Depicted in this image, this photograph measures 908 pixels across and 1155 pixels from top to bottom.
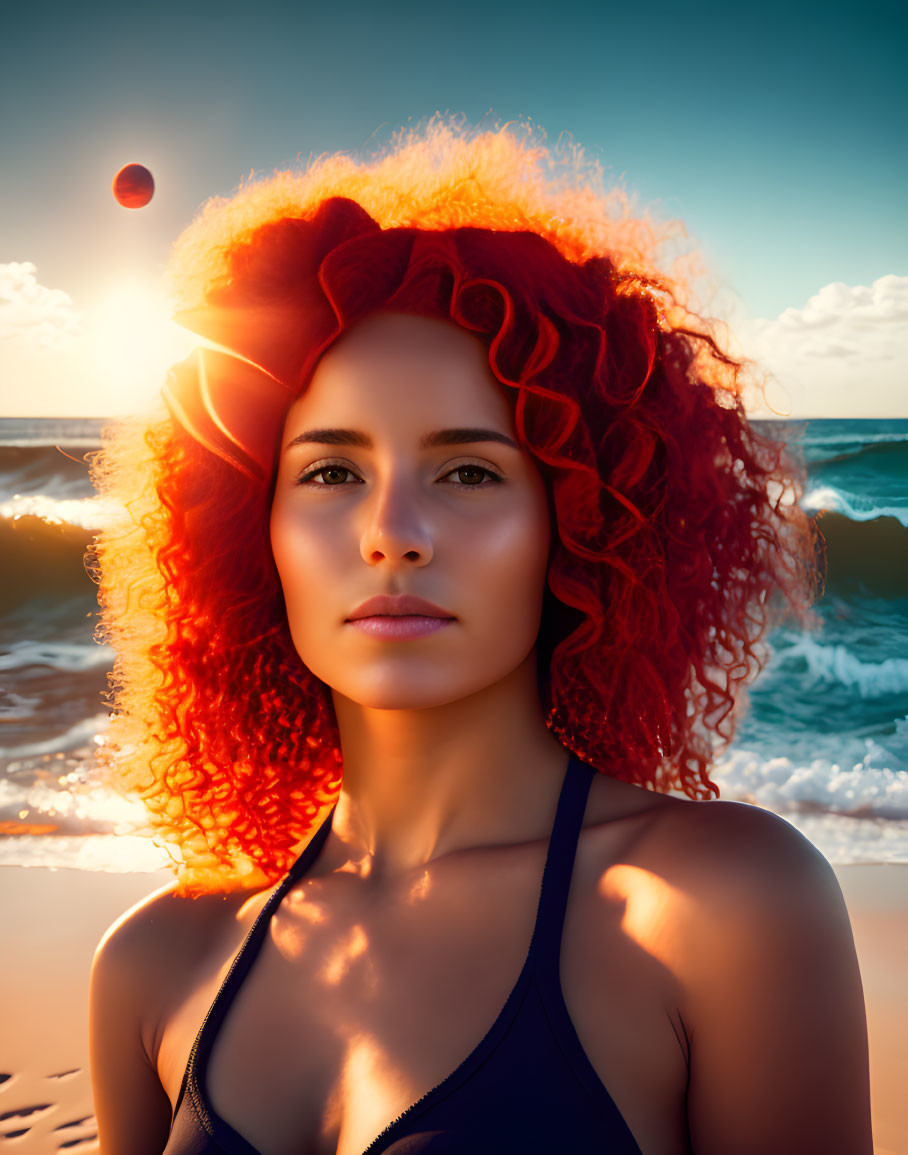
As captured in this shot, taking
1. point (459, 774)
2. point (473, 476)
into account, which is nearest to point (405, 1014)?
point (459, 774)

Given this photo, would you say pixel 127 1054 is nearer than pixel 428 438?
No

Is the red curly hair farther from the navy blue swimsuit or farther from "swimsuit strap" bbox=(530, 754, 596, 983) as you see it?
the navy blue swimsuit

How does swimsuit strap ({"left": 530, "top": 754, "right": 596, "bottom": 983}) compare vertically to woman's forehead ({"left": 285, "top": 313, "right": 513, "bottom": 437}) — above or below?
below

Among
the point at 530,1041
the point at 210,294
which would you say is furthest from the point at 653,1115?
the point at 210,294

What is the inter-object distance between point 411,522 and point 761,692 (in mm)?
7460

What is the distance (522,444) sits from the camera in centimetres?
158

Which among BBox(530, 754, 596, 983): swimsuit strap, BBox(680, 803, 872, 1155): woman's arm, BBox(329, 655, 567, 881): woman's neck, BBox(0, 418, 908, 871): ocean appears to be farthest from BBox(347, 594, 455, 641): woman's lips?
BBox(0, 418, 908, 871): ocean

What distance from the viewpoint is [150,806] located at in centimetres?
212

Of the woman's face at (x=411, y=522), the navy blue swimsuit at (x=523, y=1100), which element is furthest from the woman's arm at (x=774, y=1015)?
the woman's face at (x=411, y=522)

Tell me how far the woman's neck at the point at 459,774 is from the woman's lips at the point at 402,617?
20 centimetres

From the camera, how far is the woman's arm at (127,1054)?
1.67 m

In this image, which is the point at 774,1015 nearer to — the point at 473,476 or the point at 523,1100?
the point at 523,1100

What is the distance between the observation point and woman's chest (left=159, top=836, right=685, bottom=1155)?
1296 mm

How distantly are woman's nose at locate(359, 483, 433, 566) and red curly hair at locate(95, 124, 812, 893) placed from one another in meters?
0.23
